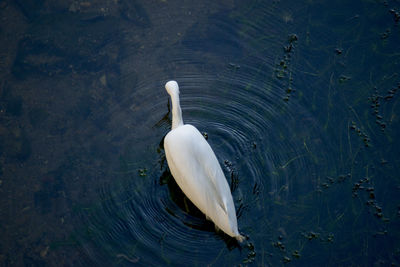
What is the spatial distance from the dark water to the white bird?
20 cm

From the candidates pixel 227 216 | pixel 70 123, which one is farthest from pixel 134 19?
pixel 227 216

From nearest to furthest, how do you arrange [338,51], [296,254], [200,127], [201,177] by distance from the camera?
[201,177]
[296,254]
[200,127]
[338,51]

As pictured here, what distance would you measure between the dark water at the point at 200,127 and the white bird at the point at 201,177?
199mm

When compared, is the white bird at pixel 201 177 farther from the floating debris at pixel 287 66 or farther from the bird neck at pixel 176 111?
the floating debris at pixel 287 66

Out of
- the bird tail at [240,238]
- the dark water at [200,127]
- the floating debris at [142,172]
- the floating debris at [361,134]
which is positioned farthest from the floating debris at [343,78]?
the floating debris at [142,172]

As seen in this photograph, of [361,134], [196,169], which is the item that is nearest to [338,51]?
[361,134]

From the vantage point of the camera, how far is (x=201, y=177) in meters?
2.61

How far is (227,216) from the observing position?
2537 millimetres

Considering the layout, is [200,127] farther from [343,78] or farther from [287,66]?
[343,78]

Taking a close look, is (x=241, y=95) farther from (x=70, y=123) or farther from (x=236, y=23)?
(x=70, y=123)

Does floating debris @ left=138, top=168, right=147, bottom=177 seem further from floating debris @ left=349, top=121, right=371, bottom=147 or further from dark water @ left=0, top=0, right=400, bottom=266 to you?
floating debris @ left=349, top=121, right=371, bottom=147

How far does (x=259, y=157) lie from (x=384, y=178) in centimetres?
85

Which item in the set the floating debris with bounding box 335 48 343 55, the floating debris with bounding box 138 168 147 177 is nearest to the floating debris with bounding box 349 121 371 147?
the floating debris with bounding box 335 48 343 55

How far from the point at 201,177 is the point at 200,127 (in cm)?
62
